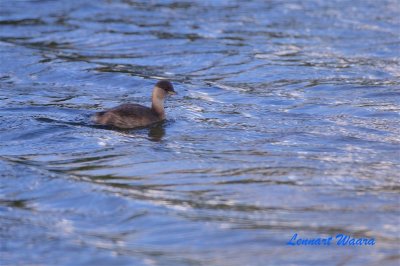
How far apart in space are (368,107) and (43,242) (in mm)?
6812

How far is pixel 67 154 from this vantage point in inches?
411

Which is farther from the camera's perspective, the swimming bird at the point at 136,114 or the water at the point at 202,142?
the swimming bird at the point at 136,114

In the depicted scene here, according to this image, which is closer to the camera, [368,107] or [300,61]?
[368,107]

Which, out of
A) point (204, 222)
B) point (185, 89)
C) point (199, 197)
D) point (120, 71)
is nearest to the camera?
point (204, 222)

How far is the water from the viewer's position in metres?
7.84

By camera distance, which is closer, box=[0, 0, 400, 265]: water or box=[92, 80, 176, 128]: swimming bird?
box=[0, 0, 400, 265]: water

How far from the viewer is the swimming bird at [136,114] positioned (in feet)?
38.6

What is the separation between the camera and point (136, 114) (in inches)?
472

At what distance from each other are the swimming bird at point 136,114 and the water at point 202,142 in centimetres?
14

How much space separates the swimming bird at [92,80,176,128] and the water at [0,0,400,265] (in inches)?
5.4

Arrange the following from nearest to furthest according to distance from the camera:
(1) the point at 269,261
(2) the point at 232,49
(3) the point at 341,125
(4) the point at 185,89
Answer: (1) the point at 269,261, (3) the point at 341,125, (4) the point at 185,89, (2) the point at 232,49

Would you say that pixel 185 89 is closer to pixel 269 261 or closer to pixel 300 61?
pixel 300 61

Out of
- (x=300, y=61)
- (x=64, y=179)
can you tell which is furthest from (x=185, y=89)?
(x=64, y=179)

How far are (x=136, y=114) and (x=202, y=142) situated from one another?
1276 mm
